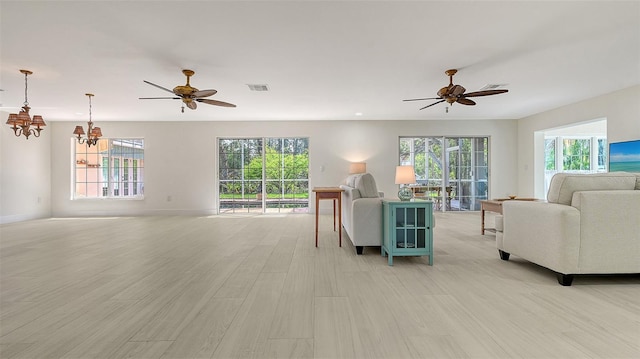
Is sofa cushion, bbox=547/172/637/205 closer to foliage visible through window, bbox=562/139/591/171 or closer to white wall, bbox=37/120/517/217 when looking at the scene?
white wall, bbox=37/120/517/217

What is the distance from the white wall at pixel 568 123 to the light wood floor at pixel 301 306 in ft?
11.8

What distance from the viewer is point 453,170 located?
25.7ft

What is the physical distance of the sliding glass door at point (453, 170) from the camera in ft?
25.7

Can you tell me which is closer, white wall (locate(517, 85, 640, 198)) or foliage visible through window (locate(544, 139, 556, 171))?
white wall (locate(517, 85, 640, 198))

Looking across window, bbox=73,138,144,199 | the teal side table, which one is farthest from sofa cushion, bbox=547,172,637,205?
window, bbox=73,138,144,199

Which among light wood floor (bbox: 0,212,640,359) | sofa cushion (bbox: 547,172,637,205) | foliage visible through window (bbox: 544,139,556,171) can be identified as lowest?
light wood floor (bbox: 0,212,640,359)

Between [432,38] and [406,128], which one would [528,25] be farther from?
[406,128]

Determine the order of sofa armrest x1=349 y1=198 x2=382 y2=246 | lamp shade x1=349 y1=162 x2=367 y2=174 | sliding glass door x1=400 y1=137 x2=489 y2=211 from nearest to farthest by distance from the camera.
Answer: sofa armrest x1=349 y1=198 x2=382 y2=246 → lamp shade x1=349 y1=162 x2=367 y2=174 → sliding glass door x1=400 y1=137 x2=489 y2=211

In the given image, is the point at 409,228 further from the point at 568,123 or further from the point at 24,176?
the point at 24,176

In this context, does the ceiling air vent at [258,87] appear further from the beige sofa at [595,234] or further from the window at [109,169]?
the window at [109,169]

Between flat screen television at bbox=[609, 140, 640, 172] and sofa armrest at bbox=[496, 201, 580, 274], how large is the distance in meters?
3.56

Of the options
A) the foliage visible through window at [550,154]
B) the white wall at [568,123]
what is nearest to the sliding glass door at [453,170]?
the white wall at [568,123]

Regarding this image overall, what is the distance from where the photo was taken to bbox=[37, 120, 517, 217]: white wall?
25.3 feet

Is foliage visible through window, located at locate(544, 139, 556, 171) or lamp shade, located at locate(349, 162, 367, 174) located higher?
foliage visible through window, located at locate(544, 139, 556, 171)
